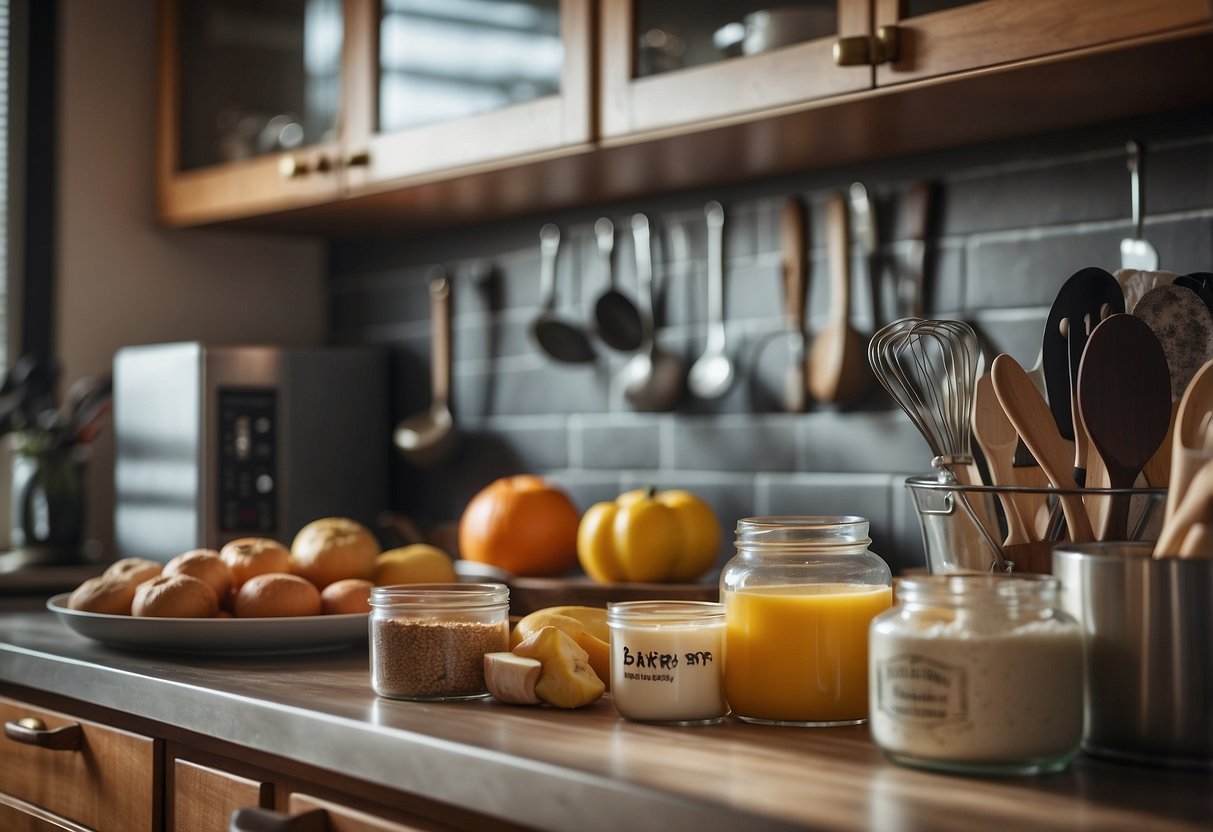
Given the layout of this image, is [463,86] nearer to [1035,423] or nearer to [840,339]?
[840,339]

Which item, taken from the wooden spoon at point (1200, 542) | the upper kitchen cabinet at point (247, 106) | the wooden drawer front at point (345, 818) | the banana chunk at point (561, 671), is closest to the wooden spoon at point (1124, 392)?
the wooden spoon at point (1200, 542)

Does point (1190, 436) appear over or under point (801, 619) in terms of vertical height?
over

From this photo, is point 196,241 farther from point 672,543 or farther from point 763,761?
point 763,761

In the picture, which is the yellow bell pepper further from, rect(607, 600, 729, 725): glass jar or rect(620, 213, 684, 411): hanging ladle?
rect(607, 600, 729, 725): glass jar

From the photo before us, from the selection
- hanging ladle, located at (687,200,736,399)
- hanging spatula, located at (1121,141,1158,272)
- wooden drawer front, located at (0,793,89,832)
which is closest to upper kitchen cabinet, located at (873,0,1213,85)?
hanging spatula, located at (1121,141,1158,272)

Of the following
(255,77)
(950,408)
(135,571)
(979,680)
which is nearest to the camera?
(979,680)

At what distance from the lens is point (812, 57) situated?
50.8 inches

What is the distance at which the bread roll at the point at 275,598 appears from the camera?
1.26 m

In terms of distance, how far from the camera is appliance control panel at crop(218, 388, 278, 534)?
194 cm

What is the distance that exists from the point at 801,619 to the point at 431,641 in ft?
0.92

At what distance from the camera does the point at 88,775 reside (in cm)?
122

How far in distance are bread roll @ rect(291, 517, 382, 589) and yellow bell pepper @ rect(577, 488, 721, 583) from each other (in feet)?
1.06

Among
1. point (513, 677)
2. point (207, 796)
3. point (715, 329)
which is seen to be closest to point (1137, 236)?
point (715, 329)

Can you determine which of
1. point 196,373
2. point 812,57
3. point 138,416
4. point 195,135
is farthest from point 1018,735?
point 195,135
